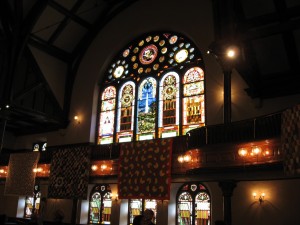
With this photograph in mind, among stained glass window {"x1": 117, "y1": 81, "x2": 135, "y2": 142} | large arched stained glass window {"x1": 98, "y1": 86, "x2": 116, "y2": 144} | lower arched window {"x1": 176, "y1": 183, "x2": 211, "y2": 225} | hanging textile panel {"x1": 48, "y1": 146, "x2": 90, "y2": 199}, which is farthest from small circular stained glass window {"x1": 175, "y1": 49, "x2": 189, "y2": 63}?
hanging textile panel {"x1": 48, "y1": 146, "x2": 90, "y2": 199}

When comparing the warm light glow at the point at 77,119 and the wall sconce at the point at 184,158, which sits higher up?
the warm light glow at the point at 77,119

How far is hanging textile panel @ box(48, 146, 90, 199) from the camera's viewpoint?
15.4 metres

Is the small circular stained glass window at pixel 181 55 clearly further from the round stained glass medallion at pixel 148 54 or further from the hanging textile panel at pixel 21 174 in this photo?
the hanging textile panel at pixel 21 174

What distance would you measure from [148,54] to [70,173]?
22.2 feet

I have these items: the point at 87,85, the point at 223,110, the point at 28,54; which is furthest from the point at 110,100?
the point at 223,110

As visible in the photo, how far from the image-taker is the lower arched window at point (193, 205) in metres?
12.8

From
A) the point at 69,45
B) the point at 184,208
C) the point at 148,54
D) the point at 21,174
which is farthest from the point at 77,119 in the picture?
the point at 184,208

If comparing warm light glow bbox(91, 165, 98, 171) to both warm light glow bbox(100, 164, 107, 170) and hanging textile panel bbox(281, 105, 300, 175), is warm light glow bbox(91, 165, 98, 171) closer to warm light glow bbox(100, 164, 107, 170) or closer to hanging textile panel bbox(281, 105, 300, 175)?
warm light glow bbox(100, 164, 107, 170)

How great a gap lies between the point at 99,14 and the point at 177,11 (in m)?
4.76

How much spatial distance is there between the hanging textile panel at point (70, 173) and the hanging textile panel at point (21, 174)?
135cm

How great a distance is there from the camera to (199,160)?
1120cm

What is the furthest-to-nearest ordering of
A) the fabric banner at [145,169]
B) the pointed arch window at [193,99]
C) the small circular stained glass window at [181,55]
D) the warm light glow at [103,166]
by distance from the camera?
the small circular stained glass window at [181,55] < the warm light glow at [103,166] < the pointed arch window at [193,99] < the fabric banner at [145,169]

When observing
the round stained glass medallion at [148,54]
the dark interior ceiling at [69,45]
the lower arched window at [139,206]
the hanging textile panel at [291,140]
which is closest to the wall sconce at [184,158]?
the lower arched window at [139,206]

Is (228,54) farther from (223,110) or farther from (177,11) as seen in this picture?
(177,11)
